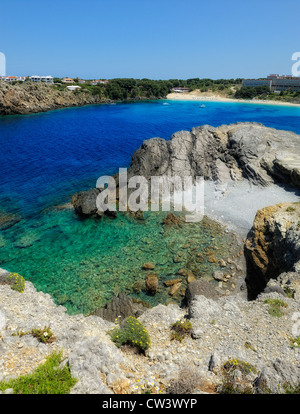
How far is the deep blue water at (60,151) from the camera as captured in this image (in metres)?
37.9

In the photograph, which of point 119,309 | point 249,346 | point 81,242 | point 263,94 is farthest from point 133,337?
point 263,94

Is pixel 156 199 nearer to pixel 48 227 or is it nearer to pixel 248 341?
pixel 48 227

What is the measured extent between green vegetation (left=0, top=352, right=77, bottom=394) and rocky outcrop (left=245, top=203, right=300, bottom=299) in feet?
52.1

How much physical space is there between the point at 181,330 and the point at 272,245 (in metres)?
12.7

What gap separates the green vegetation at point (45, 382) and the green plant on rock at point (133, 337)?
3.02 meters

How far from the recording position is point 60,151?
58.7 metres

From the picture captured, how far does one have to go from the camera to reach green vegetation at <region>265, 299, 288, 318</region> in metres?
13.5

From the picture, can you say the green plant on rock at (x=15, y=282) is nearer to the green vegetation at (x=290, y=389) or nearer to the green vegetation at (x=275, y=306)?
the green vegetation at (x=290, y=389)

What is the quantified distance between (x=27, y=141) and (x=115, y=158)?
27.0 meters

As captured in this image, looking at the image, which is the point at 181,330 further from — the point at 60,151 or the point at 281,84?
the point at 281,84

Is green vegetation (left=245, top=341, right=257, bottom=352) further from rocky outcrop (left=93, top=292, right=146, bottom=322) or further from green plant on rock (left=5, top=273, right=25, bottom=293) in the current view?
green plant on rock (left=5, top=273, right=25, bottom=293)

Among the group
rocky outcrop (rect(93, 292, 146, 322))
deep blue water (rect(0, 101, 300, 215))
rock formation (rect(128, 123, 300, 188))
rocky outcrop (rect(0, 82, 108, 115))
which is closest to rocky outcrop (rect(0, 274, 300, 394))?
rocky outcrop (rect(93, 292, 146, 322))

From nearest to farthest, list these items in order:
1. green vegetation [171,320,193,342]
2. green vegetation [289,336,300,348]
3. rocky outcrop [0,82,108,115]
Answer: green vegetation [289,336,300,348] < green vegetation [171,320,193,342] < rocky outcrop [0,82,108,115]

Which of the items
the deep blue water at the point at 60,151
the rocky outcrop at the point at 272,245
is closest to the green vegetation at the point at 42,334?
the rocky outcrop at the point at 272,245
